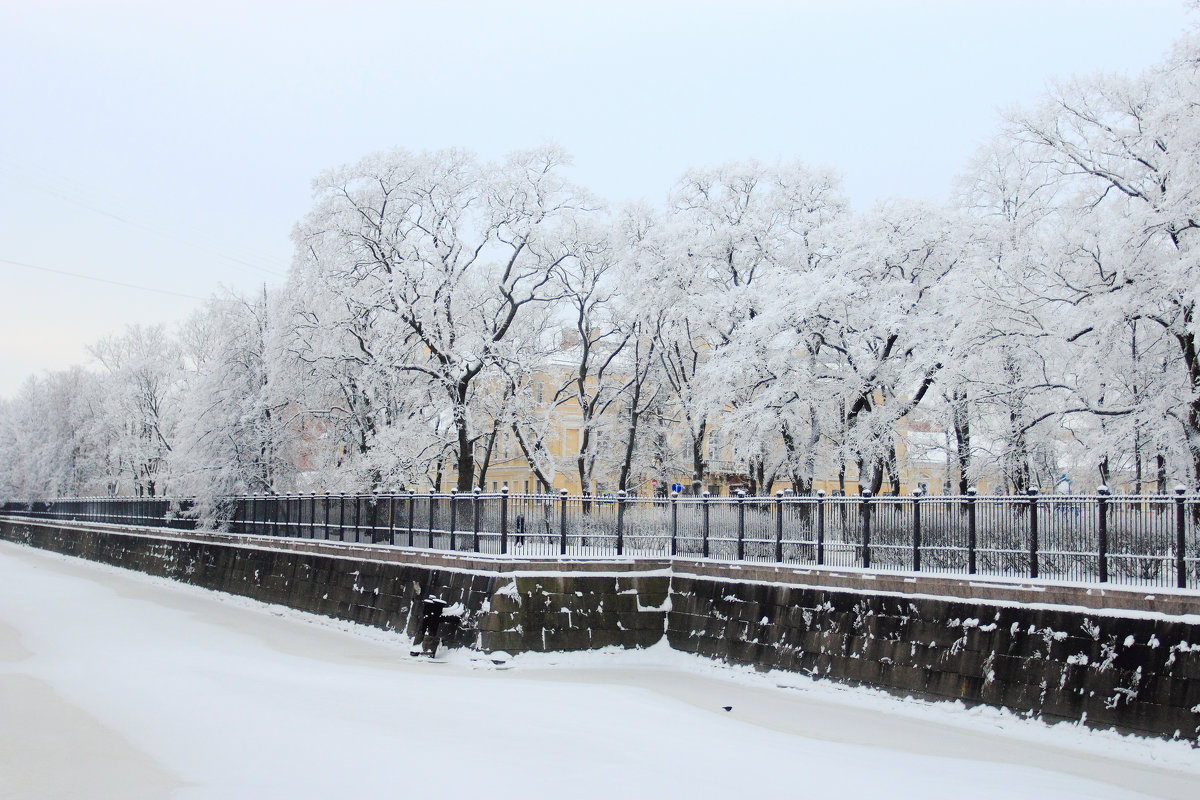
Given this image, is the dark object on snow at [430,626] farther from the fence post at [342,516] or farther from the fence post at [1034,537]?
the fence post at [1034,537]

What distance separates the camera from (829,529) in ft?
62.3

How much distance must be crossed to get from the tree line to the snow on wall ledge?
856cm

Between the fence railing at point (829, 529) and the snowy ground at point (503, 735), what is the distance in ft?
7.16

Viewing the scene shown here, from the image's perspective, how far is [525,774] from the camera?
1170cm

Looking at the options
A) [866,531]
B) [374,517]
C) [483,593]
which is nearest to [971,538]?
[866,531]

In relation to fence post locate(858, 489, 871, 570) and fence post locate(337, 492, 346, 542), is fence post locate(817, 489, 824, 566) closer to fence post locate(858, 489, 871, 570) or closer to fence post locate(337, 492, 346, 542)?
fence post locate(858, 489, 871, 570)

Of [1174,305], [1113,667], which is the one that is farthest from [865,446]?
[1113,667]

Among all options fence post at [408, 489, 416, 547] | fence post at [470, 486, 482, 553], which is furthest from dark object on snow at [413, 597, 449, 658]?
fence post at [408, 489, 416, 547]

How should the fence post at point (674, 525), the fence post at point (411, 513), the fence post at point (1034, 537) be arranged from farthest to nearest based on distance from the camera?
the fence post at point (411, 513), the fence post at point (674, 525), the fence post at point (1034, 537)

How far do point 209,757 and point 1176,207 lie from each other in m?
18.4

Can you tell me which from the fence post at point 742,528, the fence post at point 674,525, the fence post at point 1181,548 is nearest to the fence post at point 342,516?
the fence post at point 674,525

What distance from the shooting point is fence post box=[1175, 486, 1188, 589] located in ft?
44.5

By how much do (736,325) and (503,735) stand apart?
24.0 meters

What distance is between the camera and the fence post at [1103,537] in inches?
564
